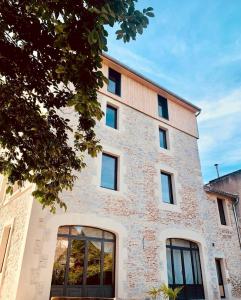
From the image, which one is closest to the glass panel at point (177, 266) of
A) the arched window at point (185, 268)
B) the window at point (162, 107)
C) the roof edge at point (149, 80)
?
the arched window at point (185, 268)

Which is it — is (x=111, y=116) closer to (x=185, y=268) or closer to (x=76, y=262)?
(x=76, y=262)

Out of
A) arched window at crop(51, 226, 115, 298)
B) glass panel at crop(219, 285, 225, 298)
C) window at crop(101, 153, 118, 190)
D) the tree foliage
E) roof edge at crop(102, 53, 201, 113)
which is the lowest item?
glass panel at crop(219, 285, 225, 298)

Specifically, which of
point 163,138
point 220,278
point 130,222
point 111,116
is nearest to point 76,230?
point 130,222

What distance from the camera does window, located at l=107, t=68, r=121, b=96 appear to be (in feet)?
42.8

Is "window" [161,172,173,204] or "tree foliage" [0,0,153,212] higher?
"window" [161,172,173,204]

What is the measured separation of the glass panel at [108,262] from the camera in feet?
29.4

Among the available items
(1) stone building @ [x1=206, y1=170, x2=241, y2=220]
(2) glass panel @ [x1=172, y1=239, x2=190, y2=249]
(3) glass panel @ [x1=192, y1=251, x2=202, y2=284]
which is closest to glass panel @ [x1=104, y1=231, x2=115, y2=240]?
(2) glass panel @ [x1=172, y1=239, x2=190, y2=249]

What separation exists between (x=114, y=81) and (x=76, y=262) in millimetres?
8789

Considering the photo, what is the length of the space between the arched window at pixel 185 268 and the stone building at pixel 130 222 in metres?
0.04

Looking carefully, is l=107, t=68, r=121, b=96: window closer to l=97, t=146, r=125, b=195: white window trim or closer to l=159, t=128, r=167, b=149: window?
l=159, t=128, r=167, b=149: window

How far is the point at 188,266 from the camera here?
A: 11469 millimetres

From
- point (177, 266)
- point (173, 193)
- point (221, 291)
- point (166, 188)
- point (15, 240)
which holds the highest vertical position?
point (166, 188)

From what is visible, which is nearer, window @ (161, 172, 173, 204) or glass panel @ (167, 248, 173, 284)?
glass panel @ (167, 248, 173, 284)

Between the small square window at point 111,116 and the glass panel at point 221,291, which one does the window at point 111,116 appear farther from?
the glass panel at point 221,291
